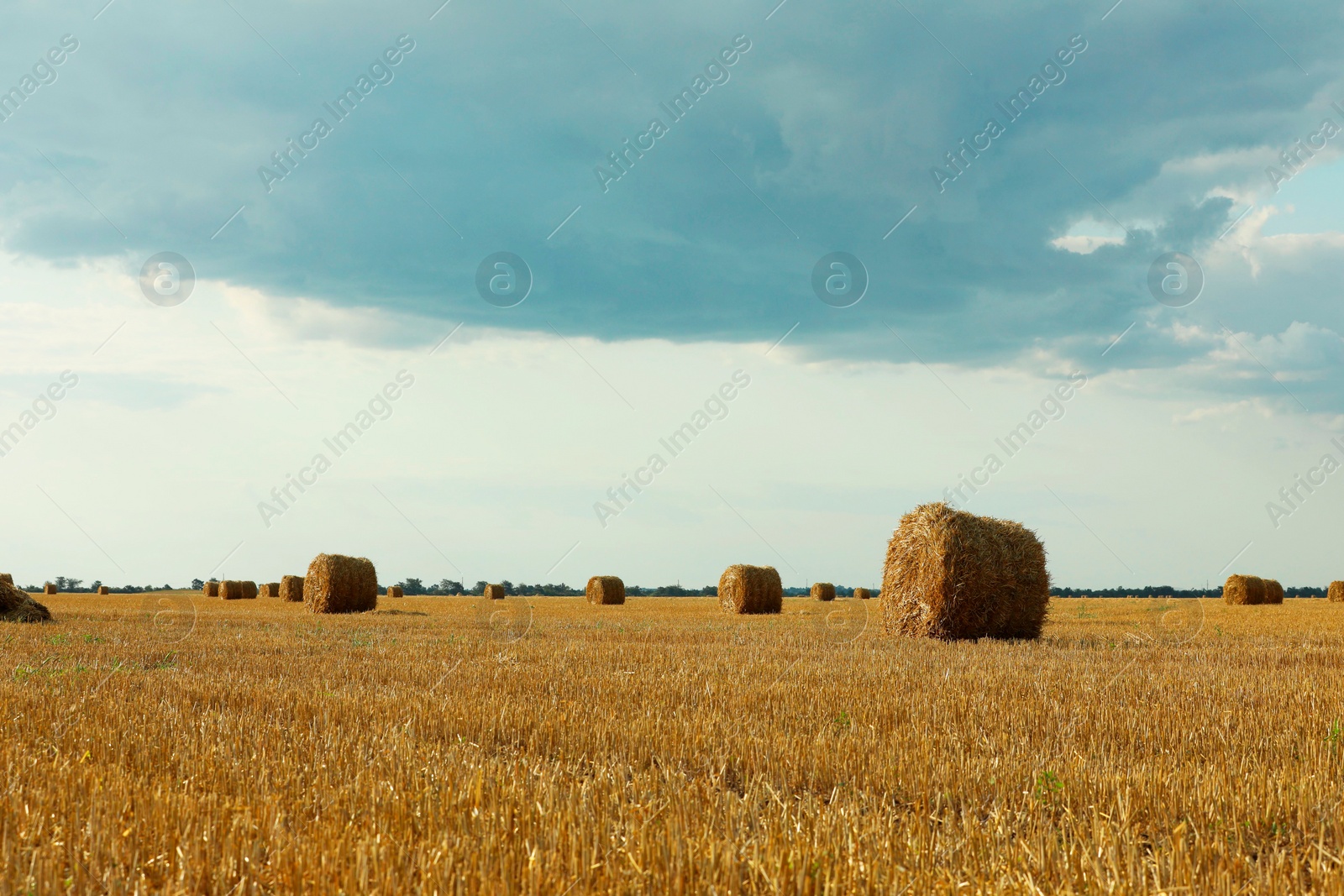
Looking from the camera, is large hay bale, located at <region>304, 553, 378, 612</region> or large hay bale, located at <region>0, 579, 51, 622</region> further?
large hay bale, located at <region>304, 553, 378, 612</region>

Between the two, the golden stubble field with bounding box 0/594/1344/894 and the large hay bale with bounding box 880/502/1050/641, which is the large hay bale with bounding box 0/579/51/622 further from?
the large hay bale with bounding box 880/502/1050/641

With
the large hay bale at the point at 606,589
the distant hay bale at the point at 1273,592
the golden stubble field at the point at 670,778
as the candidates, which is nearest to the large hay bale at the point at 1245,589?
the distant hay bale at the point at 1273,592

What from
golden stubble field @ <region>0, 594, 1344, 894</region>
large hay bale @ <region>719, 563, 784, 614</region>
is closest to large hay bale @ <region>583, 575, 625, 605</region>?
large hay bale @ <region>719, 563, 784, 614</region>

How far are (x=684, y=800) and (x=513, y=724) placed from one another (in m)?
2.57

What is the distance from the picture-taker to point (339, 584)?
111ft

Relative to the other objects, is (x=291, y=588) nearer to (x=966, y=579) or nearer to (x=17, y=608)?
(x=17, y=608)

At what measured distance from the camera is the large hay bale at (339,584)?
33.7 m

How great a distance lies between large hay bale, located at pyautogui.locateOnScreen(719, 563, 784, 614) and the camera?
33625mm

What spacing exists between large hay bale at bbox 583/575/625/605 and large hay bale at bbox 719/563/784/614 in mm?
10220

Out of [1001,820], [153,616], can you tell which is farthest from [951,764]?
[153,616]

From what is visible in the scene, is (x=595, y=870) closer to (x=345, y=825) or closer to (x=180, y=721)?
(x=345, y=825)

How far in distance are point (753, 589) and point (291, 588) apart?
23.6 metres

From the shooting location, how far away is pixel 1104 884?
3.19m

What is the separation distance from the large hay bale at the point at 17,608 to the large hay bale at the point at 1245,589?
43.1 meters
